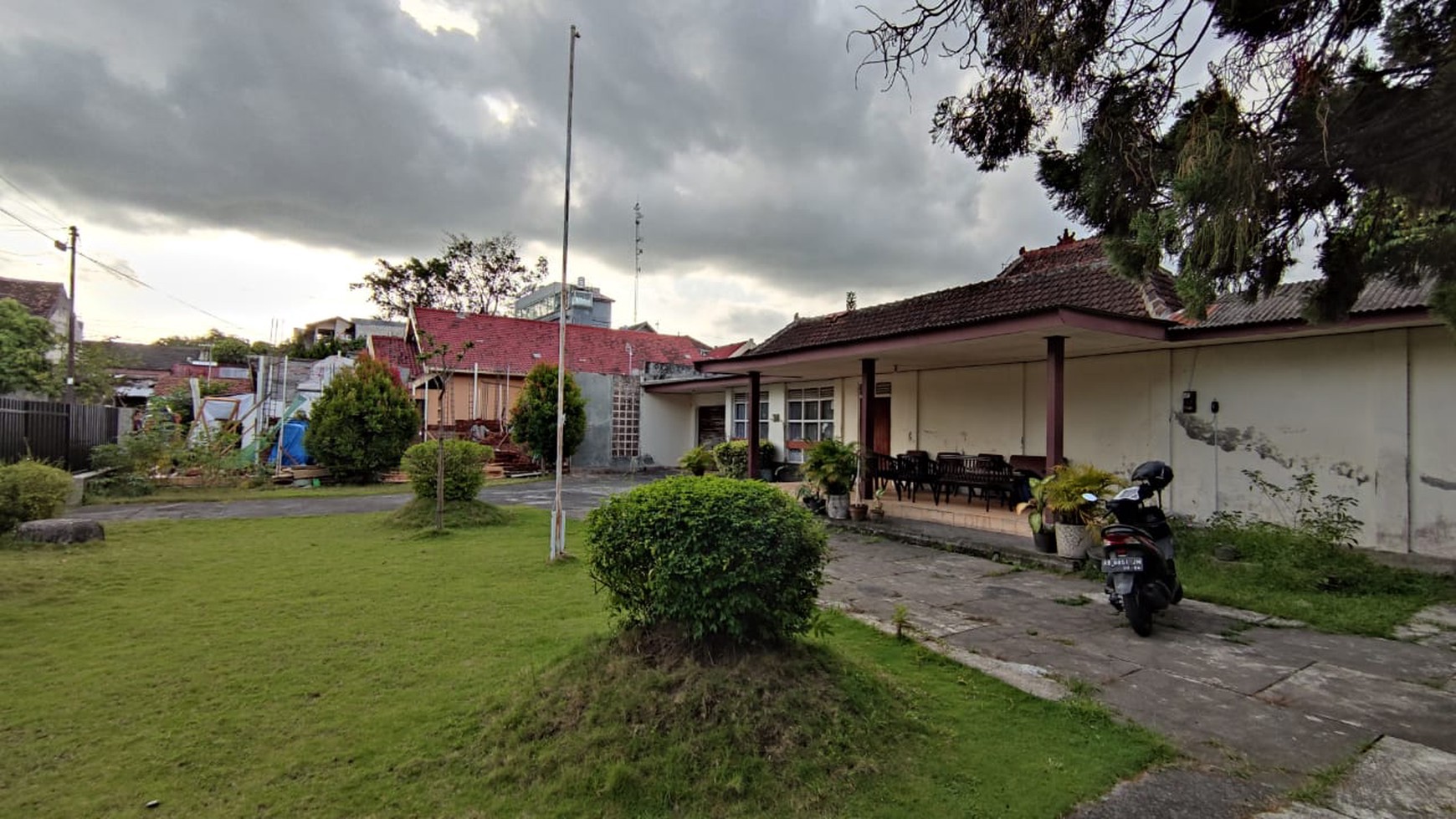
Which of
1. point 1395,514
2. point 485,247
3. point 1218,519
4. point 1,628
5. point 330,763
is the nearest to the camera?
point 330,763

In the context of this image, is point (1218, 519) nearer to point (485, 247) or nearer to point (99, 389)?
point (99, 389)

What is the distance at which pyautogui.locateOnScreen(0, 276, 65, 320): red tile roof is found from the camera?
21.0 m

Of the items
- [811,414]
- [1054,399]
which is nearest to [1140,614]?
Result: [1054,399]

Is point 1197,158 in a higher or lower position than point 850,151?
lower

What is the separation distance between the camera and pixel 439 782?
2346mm

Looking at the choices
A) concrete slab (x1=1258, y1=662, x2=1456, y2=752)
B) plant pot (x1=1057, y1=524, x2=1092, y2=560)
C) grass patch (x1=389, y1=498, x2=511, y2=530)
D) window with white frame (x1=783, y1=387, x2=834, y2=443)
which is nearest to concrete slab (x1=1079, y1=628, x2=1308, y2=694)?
concrete slab (x1=1258, y1=662, x2=1456, y2=752)

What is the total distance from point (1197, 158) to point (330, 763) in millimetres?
4545

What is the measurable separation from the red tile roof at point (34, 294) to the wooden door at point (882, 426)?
88.7 feet

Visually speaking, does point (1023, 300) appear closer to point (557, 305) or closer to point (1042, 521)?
point (1042, 521)

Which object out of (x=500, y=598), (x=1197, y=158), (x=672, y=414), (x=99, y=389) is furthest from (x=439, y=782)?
(x=99, y=389)

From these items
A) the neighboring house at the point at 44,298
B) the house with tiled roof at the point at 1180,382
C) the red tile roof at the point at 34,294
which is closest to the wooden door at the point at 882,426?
the house with tiled roof at the point at 1180,382

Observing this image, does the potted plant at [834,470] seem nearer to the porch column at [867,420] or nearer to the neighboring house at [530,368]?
the porch column at [867,420]

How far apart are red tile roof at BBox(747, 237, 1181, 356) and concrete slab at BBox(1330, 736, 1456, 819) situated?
4.72m

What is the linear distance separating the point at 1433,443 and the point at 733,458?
10.4 m
